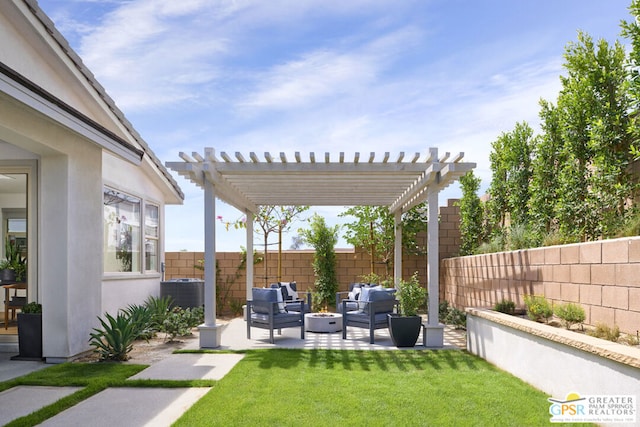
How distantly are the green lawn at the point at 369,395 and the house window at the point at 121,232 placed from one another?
3814 millimetres

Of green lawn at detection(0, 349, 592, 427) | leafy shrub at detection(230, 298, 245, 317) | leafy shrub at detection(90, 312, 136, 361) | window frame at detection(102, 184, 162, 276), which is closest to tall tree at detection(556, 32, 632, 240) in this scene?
green lawn at detection(0, 349, 592, 427)

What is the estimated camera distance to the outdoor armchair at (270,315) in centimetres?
808

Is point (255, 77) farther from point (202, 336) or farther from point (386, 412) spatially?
point (386, 412)

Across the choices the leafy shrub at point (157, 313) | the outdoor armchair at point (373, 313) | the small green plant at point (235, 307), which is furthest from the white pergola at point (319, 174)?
the small green plant at point (235, 307)

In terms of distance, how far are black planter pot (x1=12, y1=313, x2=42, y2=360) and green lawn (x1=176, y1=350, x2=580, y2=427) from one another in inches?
111

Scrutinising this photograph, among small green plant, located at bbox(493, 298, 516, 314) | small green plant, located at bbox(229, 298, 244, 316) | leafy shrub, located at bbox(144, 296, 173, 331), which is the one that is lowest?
small green plant, located at bbox(229, 298, 244, 316)

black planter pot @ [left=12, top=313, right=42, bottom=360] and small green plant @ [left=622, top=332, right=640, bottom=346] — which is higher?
small green plant @ [left=622, top=332, right=640, bottom=346]

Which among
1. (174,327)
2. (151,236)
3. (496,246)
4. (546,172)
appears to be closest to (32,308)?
(174,327)

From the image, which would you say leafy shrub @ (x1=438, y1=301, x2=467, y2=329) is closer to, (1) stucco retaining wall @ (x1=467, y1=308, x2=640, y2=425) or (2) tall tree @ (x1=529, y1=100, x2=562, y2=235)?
(2) tall tree @ (x1=529, y1=100, x2=562, y2=235)

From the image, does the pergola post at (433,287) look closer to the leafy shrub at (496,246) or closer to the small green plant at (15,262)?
the leafy shrub at (496,246)

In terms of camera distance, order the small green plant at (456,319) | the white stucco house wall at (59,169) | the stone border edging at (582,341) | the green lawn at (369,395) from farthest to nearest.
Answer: the small green plant at (456,319) → the white stucco house wall at (59,169) → the green lawn at (369,395) → the stone border edging at (582,341)

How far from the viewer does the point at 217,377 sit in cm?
572

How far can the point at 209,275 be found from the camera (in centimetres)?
780

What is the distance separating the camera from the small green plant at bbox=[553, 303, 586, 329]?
17.5 ft
